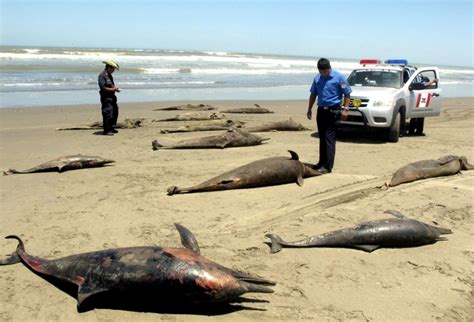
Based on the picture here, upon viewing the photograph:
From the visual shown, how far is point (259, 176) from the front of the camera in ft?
25.6

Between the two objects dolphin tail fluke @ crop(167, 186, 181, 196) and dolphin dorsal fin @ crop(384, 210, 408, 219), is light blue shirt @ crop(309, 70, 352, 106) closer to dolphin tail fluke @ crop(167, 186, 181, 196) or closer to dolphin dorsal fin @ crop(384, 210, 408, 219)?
dolphin dorsal fin @ crop(384, 210, 408, 219)

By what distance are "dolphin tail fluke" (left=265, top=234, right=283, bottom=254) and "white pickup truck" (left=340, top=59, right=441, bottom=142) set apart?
7.36 metres

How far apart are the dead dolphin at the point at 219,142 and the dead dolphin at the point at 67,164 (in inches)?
73.3

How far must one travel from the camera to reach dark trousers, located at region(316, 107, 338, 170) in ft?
28.6

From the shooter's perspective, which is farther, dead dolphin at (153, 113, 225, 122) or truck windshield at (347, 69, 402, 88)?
dead dolphin at (153, 113, 225, 122)

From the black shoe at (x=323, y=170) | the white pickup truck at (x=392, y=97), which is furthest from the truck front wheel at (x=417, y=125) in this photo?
the black shoe at (x=323, y=170)

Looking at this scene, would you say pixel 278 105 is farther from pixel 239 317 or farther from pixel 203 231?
pixel 239 317

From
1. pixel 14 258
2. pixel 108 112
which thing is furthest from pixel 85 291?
pixel 108 112

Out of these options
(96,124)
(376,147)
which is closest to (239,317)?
(376,147)

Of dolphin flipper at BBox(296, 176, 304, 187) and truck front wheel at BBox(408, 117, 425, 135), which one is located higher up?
truck front wheel at BBox(408, 117, 425, 135)

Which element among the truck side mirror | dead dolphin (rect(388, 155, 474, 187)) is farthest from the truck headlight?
dead dolphin (rect(388, 155, 474, 187))

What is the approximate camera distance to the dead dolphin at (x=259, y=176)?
24.4 feet

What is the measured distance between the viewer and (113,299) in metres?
4.17

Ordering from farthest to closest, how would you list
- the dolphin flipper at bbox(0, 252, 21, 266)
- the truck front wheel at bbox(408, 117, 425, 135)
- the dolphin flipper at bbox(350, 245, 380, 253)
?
the truck front wheel at bbox(408, 117, 425, 135), the dolphin flipper at bbox(350, 245, 380, 253), the dolphin flipper at bbox(0, 252, 21, 266)
